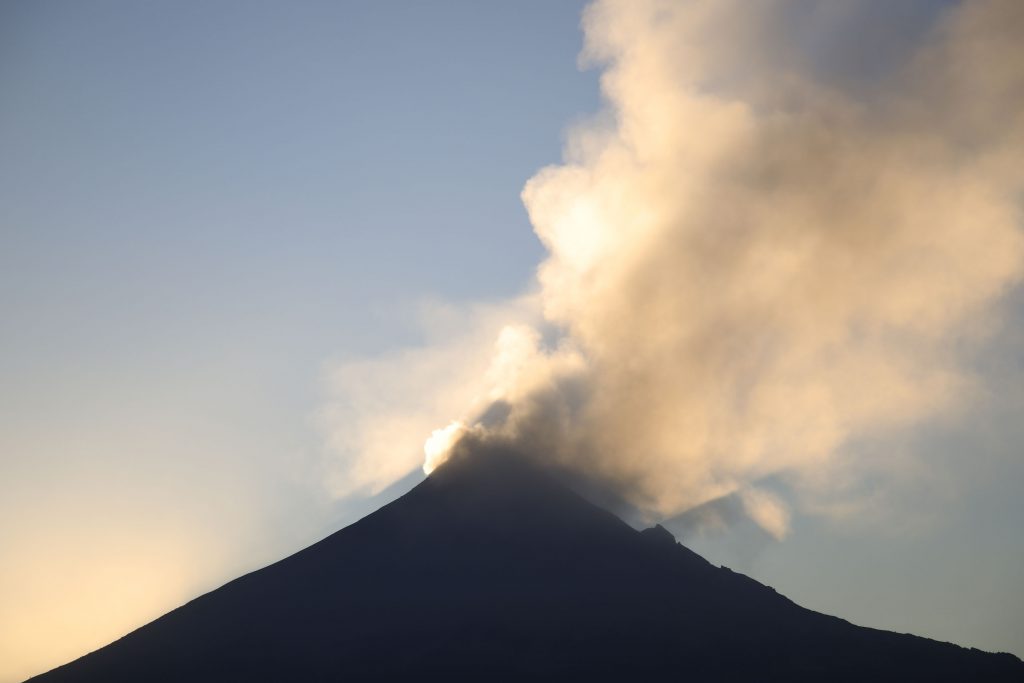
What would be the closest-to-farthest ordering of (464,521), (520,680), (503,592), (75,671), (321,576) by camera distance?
(520,680) < (75,671) < (503,592) < (321,576) < (464,521)

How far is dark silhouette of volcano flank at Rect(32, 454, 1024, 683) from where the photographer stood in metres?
126

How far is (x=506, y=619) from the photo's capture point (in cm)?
13675

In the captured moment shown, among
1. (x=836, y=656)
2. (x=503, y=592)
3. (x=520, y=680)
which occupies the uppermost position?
(x=503, y=592)

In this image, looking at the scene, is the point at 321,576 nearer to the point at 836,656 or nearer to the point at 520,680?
the point at 520,680

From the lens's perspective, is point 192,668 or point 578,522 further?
point 578,522

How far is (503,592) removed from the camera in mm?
145375

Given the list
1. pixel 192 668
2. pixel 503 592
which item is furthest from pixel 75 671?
pixel 503 592

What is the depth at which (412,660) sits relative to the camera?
126875 millimetres

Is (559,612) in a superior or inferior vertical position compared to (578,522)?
inferior

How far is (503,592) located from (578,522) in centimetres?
2499

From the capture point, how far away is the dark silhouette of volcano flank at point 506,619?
12625 cm

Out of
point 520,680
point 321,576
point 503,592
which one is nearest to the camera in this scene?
point 520,680

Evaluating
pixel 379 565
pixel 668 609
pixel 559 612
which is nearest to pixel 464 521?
pixel 379 565

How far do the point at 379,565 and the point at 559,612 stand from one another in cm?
3543
